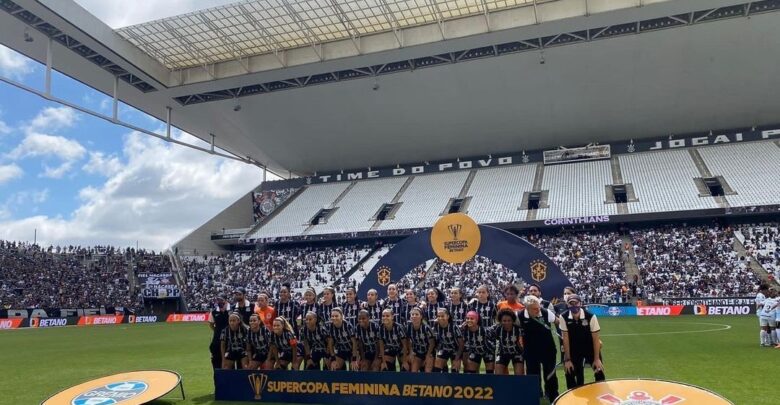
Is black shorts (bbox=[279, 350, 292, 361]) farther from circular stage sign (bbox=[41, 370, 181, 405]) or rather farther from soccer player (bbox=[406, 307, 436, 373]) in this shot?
soccer player (bbox=[406, 307, 436, 373])

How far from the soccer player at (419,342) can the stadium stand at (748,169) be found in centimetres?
3241

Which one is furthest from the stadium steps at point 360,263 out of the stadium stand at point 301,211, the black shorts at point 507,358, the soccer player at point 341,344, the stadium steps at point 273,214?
the black shorts at point 507,358

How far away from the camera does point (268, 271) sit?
4228cm

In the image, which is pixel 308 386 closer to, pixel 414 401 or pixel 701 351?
pixel 414 401

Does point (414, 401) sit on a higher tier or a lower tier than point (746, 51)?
lower

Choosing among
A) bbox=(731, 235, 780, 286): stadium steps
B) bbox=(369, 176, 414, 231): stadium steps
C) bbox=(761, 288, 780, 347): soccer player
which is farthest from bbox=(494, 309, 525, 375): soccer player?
bbox=(369, 176, 414, 231): stadium steps

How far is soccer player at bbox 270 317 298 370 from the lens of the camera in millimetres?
9727

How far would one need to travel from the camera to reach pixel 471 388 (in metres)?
8.09

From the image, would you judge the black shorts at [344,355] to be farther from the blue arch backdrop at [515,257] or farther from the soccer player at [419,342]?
the blue arch backdrop at [515,257]

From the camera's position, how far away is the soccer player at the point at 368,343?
9352 mm

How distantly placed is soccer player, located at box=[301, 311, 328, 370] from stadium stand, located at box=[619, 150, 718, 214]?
31.2 meters

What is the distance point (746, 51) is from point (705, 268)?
13.2 meters

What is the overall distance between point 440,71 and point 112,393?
102ft

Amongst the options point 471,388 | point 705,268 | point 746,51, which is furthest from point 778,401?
point 746,51
